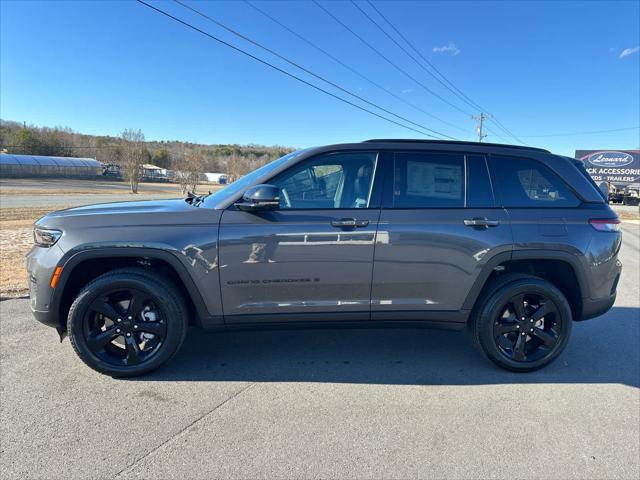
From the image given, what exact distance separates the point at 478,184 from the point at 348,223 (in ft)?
3.94

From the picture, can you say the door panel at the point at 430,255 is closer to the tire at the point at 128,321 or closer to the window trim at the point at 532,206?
the window trim at the point at 532,206

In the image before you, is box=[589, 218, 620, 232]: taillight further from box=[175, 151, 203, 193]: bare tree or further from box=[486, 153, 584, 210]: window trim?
box=[175, 151, 203, 193]: bare tree

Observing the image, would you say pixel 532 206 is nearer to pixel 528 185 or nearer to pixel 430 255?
pixel 528 185

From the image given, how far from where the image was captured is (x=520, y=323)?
3.34 meters

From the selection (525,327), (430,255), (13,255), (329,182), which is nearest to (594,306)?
(525,327)

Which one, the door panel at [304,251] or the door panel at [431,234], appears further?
the door panel at [431,234]

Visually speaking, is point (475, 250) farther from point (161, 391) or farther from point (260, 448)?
point (161, 391)

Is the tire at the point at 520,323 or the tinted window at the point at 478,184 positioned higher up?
the tinted window at the point at 478,184

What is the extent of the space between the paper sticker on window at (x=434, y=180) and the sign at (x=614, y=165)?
46.6m

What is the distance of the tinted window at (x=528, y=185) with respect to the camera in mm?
3322

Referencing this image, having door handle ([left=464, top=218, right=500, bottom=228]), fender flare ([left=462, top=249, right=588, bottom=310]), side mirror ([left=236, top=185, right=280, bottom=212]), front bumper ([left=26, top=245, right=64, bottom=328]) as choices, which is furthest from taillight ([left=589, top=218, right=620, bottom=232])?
front bumper ([left=26, top=245, right=64, bottom=328])

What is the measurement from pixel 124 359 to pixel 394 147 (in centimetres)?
280

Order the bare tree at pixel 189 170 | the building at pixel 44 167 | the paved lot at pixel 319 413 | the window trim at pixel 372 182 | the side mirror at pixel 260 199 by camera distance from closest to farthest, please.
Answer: the paved lot at pixel 319 413 → the side mirror at pixel 260 199 → the window trim at pixel 372 182 → the bare tree at pixel 189 170 → the building at pixel 44 167

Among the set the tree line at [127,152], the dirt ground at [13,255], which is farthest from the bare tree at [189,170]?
the dirt ground at [13,255]
